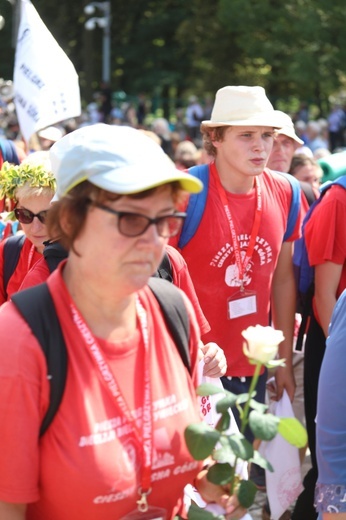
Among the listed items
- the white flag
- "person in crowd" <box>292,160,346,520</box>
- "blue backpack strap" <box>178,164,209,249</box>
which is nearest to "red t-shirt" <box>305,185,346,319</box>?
"person in crowd" <box>292,160,346,520</box>

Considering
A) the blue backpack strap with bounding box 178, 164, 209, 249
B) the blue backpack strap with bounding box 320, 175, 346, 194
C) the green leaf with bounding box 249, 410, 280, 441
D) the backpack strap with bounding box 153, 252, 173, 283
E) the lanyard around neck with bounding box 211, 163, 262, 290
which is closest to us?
the green leaf with bounding box 249, 410, 280, 441

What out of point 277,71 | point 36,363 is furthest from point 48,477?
point 277,71

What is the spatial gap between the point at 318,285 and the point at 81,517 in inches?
108

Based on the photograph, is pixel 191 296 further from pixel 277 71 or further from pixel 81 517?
pixel 277 71

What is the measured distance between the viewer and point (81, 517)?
2410mm

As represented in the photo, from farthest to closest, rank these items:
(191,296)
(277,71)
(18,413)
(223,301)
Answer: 1. (277,71)
2. (223,301)
3. (191,296)
4. (18,413)

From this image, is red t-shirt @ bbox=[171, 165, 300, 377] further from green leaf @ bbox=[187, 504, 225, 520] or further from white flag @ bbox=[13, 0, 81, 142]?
white flag @ bbox=[13, 0, 81, 142]

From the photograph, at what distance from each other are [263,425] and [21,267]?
7.05ft

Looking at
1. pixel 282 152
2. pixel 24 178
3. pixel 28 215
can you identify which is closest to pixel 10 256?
pixel 28 215

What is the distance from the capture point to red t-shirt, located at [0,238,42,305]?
420 centimetres

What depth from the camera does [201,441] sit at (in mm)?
2369

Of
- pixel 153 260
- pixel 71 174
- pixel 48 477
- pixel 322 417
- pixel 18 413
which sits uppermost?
pixel 71 174

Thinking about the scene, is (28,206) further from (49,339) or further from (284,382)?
(49,339)

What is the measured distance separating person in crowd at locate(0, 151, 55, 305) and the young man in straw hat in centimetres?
78
